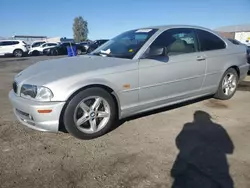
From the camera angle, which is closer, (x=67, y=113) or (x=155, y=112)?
(x=67, y=113)

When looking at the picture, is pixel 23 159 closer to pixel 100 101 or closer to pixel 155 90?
pixel 100 101

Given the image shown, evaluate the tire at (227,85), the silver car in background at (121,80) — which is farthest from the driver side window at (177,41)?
the tire at (227,85)

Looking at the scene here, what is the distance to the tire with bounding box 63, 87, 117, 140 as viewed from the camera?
132 inches

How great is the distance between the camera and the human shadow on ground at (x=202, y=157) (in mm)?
2500

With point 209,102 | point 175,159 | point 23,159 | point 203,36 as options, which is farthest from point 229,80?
→ point 23,159

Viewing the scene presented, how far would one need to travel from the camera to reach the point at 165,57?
4.07 metres

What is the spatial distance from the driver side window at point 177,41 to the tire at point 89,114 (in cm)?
120

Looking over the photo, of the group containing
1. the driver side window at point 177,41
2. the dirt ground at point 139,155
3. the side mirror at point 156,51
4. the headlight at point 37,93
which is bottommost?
the dirt ground at point 139,155

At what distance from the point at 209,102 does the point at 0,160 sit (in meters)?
4.01

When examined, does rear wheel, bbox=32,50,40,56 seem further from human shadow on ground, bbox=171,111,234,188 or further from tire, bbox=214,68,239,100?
human shadow on ground, bbox=171,111,234,188

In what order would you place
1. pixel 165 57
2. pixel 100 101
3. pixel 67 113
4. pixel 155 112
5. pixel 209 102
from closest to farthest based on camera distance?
pixel 67 113 → pixel 100 101 → pixel 165 57 → pixel 155 112 → pixel 209 102

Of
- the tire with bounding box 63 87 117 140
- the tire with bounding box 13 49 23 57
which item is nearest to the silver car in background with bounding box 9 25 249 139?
the tire with bounding box 63 87 117 140

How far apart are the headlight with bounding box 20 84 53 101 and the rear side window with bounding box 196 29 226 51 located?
2.90 m

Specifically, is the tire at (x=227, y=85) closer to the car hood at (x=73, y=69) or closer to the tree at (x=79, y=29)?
the car hood at (x=73, y=69)
